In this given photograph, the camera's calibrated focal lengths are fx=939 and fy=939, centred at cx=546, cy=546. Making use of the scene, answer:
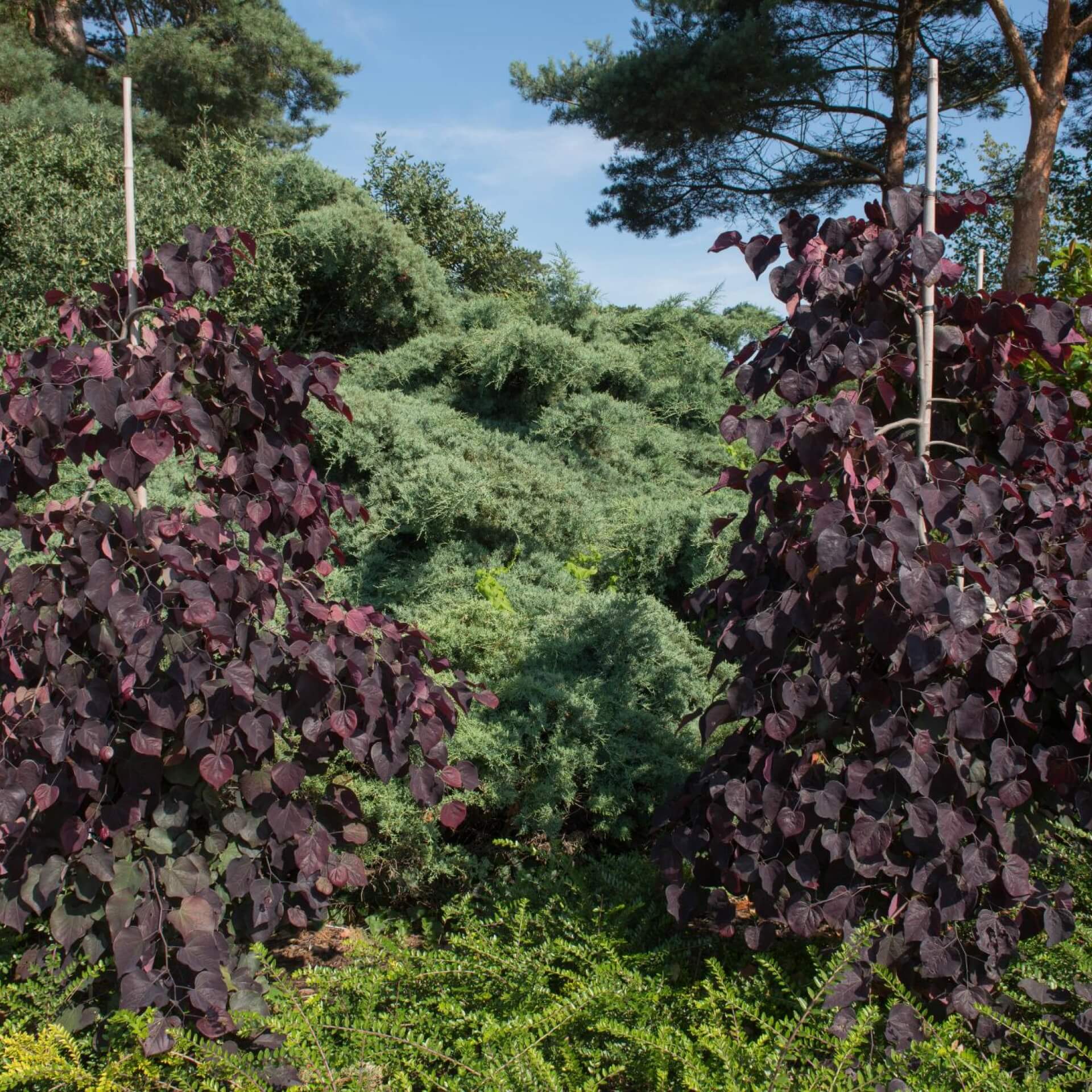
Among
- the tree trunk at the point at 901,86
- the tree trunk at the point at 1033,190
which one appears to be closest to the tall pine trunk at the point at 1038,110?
the tree trunk at the point at 1033,190

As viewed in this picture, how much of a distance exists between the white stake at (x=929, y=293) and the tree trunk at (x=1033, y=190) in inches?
229

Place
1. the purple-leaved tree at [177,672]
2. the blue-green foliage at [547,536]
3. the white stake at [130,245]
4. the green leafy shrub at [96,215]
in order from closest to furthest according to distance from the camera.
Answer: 1. the purple-leaved tree at [177,672]
2. the white stake at [130,245]
3. the blue-green foliage at [547,536]
4. the green leafy shrub at [96,215]

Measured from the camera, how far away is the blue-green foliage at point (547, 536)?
261cm

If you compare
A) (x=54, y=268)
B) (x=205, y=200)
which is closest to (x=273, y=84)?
(x=205, y=200)

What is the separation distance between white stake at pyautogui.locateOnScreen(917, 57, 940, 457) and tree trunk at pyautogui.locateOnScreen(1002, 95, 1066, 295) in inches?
229

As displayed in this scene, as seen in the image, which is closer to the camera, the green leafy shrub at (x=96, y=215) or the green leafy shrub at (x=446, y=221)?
the green leafy shrub at (x=96, y=215)

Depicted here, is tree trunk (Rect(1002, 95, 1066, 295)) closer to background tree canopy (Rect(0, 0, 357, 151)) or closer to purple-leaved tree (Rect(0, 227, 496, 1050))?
purple-leaved tree (Rect(0, 227, 496, 1050))

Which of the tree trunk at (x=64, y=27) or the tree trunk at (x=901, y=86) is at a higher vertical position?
the tree trunk at (x=64, y=27)

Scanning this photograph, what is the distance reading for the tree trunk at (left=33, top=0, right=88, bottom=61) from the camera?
13.7 meters

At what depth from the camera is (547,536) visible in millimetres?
4078

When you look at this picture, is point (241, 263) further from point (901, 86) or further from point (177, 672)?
point (901, 86)

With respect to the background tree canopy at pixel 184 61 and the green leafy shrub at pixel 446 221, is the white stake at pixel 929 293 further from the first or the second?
the background tree canopy at pixel 184 61

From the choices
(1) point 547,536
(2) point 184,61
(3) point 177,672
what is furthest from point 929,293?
(2) point 184,61

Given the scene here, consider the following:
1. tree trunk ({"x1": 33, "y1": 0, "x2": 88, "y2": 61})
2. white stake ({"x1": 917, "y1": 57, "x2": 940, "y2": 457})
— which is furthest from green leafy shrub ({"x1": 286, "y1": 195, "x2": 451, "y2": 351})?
tree trunk ({"x1": 33, "y1": 0, "x2": 88, "y2": 61})
